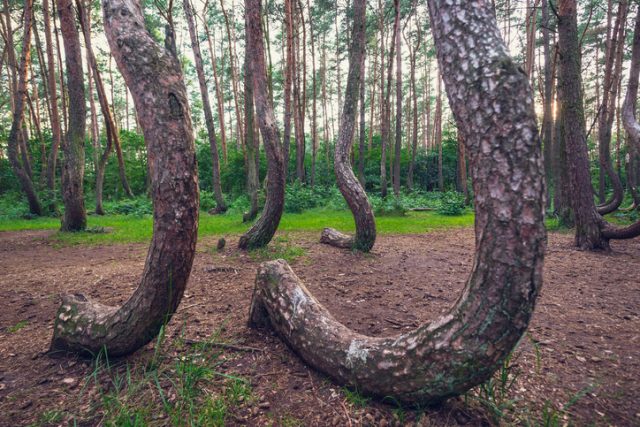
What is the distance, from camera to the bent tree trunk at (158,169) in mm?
2080

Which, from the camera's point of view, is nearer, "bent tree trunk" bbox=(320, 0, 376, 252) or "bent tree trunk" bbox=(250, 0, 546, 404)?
"bent tree trunk" bbox=(250, 0, 546, 404)

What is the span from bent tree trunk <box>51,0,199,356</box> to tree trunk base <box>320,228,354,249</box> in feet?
14.7

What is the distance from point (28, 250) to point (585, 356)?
378 inches

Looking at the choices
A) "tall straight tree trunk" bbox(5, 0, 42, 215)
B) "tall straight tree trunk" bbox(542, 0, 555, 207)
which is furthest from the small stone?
"tall straight tree trunk" bbox(542, 0, 555, 207)

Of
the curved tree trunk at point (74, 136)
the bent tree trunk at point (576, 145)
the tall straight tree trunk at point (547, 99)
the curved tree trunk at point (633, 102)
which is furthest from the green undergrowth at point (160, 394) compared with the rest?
the tall straight tree trunk at point (547, 99)

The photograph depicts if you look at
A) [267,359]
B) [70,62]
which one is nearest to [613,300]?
[267,359]

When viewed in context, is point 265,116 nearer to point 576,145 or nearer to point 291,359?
point 291,359

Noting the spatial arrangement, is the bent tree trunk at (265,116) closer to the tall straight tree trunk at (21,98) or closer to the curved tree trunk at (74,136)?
the curved tree trunk at (74,136)

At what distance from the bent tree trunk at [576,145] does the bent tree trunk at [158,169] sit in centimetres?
735

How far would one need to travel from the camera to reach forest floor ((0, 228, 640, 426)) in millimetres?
1869

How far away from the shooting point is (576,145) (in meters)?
6.39

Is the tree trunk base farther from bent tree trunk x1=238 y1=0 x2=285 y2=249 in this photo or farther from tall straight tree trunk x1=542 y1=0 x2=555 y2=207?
tall straight tree trunk x1=542 y1=0 x2=555 y2=207

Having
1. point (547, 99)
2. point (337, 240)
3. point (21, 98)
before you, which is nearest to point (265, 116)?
point (337, 240)

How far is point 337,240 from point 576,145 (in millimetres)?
5206
